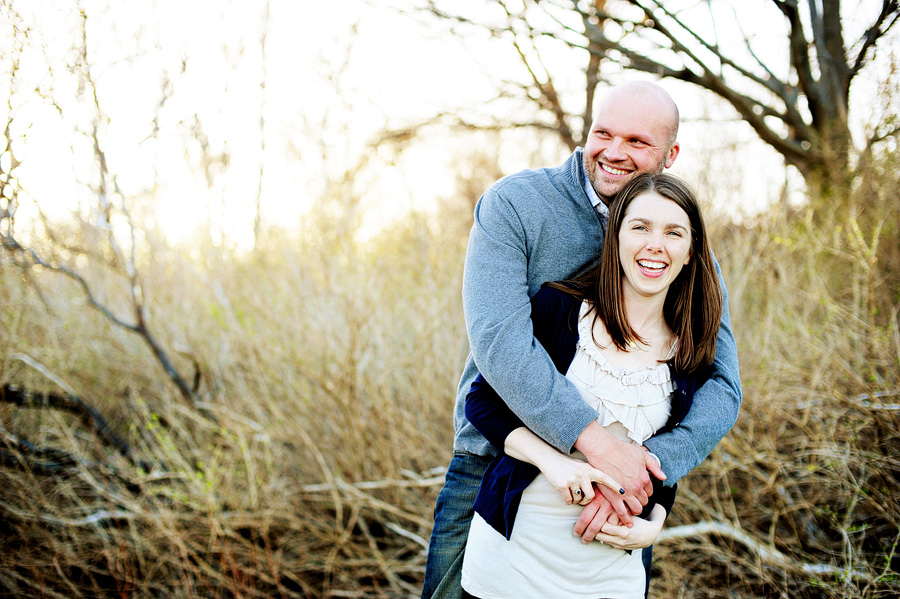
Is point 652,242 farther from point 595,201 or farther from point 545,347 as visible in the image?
point 545,347

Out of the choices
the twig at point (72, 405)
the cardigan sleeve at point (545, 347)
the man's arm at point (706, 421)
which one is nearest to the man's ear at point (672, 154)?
the man's arm at point (706, 421)

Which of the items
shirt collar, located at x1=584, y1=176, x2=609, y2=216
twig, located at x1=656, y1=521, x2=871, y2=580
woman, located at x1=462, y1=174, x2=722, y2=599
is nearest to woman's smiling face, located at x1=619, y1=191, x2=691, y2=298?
woman, located at x1=462, y1=174, x2=722, y2=599

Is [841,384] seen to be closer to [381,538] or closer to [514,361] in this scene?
[514,361]

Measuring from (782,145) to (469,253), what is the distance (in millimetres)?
5910

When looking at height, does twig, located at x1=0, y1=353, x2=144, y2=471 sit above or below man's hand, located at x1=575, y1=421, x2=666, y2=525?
below

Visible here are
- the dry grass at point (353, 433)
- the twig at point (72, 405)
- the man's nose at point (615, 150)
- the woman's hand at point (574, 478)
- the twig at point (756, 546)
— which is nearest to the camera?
the woman's hand at point (574, 478)

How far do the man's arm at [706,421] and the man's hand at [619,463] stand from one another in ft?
0.32

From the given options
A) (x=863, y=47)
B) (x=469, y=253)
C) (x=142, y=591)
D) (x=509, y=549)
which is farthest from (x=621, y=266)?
(x=863, y=47)

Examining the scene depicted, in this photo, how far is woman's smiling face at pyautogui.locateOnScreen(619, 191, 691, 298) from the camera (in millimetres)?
1791

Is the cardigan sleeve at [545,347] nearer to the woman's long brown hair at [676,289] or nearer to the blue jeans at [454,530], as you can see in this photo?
the woman's long brown hair at [676,289]

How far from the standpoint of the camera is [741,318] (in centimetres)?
453

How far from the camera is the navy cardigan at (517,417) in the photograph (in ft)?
5.74

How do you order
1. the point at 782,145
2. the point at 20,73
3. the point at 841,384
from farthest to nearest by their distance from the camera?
the point at 782,145, the point at 841,384, the point at 20,73

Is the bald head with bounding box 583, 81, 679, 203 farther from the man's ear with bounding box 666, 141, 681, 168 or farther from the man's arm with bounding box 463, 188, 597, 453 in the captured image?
the man's arm with bounding box 463, 188, 597, 453
